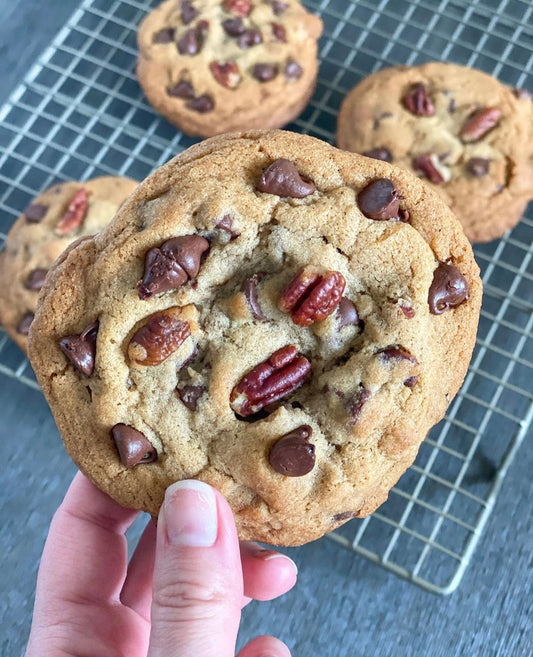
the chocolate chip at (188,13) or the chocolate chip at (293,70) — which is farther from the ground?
the chocolate chip at (188,13)

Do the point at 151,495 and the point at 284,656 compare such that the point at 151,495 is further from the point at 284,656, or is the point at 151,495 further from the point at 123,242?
the point at 284,656

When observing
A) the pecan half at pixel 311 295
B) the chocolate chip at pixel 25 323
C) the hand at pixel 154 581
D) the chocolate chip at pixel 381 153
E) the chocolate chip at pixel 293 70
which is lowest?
the chocolate chip at pixel 25 323

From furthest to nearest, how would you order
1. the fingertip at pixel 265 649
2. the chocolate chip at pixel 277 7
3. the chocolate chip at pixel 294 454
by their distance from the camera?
the chocolate chip at pixel 277 7, the fingertip at pixel 265 649, the chocolate chip at pixel 294 454

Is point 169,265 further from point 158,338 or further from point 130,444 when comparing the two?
point 130,444

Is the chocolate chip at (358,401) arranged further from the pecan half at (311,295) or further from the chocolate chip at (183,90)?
the chocolate chip at (183,90)

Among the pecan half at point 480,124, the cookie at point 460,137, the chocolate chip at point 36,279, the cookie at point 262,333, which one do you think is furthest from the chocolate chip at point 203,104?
the cookie at point 262,333

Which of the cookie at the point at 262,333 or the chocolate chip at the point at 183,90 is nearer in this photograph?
the cookie at the point at 262,333

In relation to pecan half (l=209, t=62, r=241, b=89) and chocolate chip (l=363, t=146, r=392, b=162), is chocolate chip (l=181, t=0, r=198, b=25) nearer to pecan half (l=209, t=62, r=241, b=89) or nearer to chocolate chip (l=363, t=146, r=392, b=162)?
pecan half (l=209, t=62, r=241, b=89)

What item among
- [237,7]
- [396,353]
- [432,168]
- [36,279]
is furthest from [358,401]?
[237,7]

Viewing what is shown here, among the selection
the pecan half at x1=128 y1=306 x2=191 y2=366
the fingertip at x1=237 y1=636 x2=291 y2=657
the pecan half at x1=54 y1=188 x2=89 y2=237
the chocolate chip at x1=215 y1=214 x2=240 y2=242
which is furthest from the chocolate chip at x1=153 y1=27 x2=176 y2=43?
the fingertip at x1=237 y1=636 x2=291 y2=657
